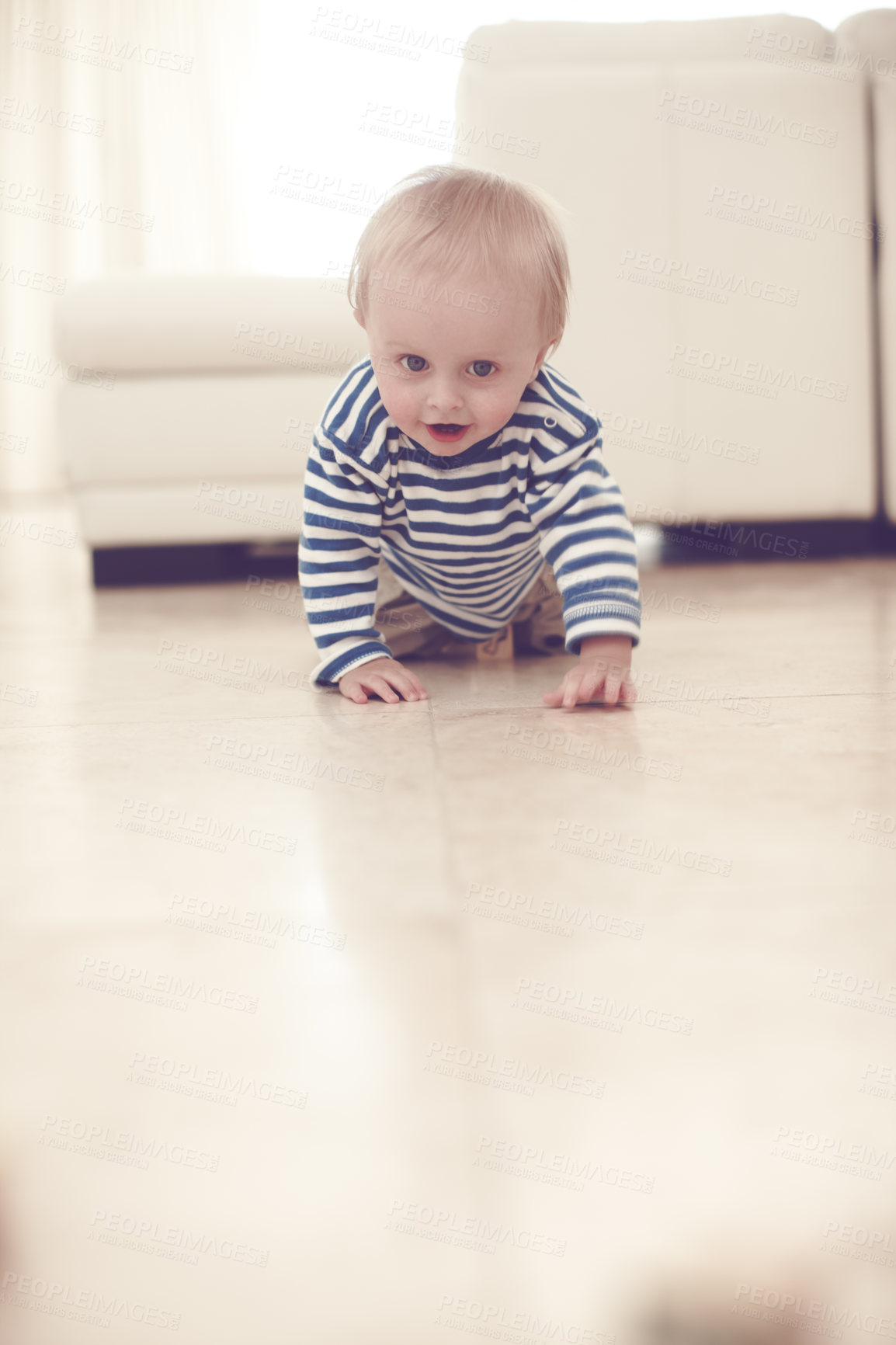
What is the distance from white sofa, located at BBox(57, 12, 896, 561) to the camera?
5.84 feet

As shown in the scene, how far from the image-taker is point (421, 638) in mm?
1250

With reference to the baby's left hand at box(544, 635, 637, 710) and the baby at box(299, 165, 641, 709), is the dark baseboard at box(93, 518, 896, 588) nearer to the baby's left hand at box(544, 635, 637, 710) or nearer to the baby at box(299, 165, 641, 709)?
the baby at box(299, 165, 641, 709)

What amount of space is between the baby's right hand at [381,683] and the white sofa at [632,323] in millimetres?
840

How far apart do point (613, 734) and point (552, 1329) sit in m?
0.55

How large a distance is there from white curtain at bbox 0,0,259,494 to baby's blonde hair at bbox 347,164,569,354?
385 cm

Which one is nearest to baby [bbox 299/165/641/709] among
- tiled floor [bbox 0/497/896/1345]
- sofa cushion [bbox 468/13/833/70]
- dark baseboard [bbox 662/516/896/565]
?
tiled floor [bbox 0/497/896/1345]

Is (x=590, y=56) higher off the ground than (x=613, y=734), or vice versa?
(x=590, y=56)

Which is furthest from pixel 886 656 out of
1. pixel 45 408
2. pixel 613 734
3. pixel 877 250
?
pixel 45 408

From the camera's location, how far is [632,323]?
1.82m

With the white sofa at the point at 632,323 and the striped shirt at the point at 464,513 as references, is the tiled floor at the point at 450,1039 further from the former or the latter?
the white sofa at the point at 632,323

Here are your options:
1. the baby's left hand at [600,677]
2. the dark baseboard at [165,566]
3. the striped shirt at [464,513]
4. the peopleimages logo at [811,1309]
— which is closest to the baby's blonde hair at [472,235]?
the striped shirt at [464,513]

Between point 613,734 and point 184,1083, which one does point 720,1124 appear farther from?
point 613,734

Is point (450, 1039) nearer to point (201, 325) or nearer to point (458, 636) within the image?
point (458, 636)

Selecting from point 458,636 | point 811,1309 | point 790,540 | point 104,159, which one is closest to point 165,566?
point 458,636
